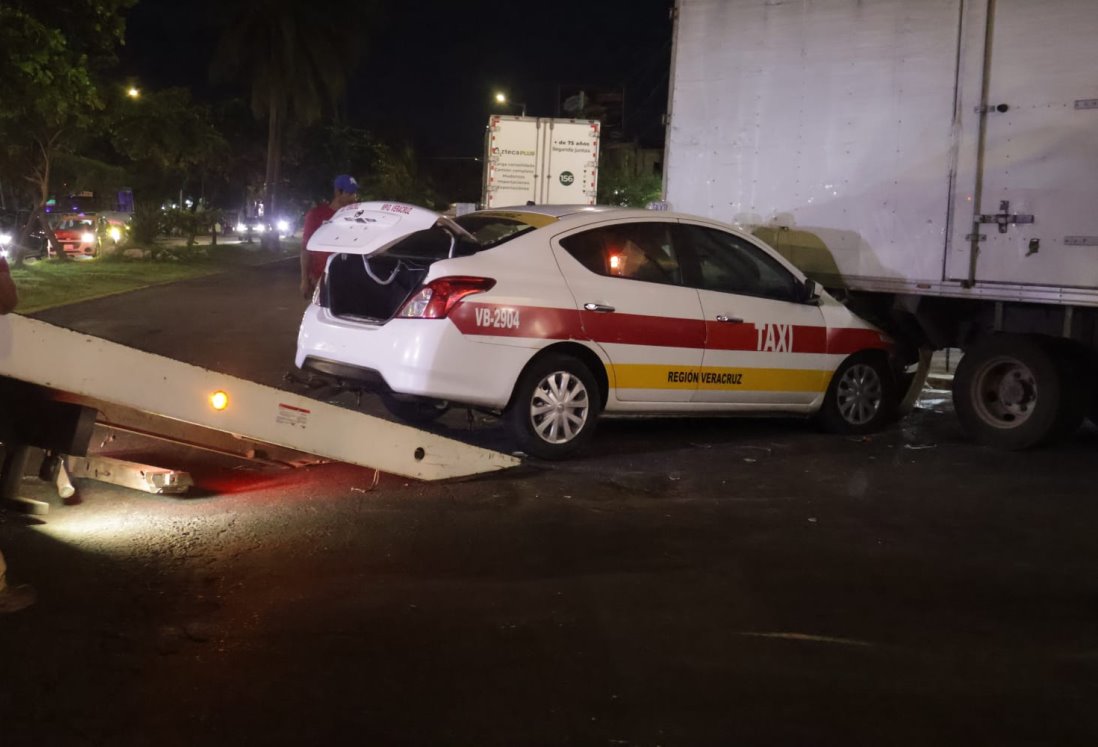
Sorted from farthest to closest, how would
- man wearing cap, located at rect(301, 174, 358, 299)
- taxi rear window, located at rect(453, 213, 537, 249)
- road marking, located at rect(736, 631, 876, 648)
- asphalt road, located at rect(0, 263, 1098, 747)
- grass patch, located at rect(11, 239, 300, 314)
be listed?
grass patch, located at rect(11, 239, 300, 314) → man wearing cap, located at rect(301, 174, 358, 299) → taxi rear window, located at rect(453, 213, 537, 249) → road marking, located at rect(736, 631, 876, 648) → asphalt road, located at rect(0, 263, 1098, 747)

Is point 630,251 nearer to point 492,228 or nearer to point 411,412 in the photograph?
point 492,228

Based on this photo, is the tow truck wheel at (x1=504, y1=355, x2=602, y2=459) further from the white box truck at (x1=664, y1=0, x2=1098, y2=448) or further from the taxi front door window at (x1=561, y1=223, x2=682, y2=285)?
the white box truck at (x1=664, y1=0, x2=1098, y2=448)

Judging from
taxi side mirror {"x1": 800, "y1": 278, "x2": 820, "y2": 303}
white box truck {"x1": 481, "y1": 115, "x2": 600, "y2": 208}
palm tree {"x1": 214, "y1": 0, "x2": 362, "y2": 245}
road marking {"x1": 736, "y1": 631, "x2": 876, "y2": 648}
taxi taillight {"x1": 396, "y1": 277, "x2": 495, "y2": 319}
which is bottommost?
→ road marking {"x1": 736, "y1": 631, "x2": 876, "y2": 648}

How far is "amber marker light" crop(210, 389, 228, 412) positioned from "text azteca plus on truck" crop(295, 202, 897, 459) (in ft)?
5.27

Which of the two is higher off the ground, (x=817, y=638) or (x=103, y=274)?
(x=103, y=274)

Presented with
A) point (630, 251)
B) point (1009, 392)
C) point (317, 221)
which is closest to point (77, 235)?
point (317, 221)

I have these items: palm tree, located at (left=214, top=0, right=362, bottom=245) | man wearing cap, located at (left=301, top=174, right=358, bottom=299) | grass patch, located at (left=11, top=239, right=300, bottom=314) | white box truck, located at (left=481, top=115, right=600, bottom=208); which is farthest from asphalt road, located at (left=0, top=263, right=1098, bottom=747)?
palm tree, located at (left=214, top=0, right=362, bottom=245)

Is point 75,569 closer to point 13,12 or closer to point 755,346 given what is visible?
point 755,346

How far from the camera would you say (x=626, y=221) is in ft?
26.9

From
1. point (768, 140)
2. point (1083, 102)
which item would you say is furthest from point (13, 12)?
point (1083, 102)

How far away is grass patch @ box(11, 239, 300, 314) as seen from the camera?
21.0 m

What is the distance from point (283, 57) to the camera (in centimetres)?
4741

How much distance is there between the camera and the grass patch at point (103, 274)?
21.0m

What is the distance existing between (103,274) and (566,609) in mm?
24744
